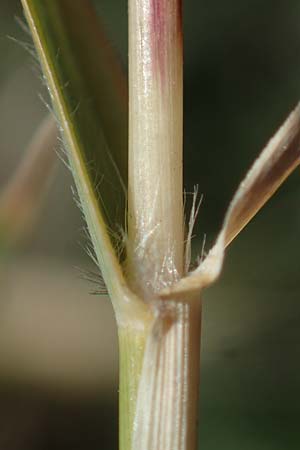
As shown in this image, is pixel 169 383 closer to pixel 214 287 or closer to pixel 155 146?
pixel 155 146

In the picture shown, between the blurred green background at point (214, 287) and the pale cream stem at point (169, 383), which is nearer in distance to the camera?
the pale cream stem at point (169, 383)

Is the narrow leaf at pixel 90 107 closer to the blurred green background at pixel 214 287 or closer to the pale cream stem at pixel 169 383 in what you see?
the pale cream stem at pixel 169 383

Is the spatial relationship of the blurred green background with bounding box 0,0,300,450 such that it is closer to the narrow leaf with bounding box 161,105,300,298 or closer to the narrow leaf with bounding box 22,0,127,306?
the narrow leaf with bounding box 22,0,127,306

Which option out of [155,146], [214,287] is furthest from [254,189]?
[214,287]

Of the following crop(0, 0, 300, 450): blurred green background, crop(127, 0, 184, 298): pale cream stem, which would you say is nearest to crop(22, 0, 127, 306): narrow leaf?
crop(127, 0, 184, 298): pale cream stem

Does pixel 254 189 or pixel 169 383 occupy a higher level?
pixel 254 189

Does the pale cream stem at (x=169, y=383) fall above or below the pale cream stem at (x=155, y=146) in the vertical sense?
below

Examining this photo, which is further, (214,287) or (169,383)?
(214,287)

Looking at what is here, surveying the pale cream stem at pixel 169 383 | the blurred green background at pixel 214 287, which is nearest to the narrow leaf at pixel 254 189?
the pale cream stem at pixel 169 383

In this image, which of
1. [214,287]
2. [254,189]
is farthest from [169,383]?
[214,287]
